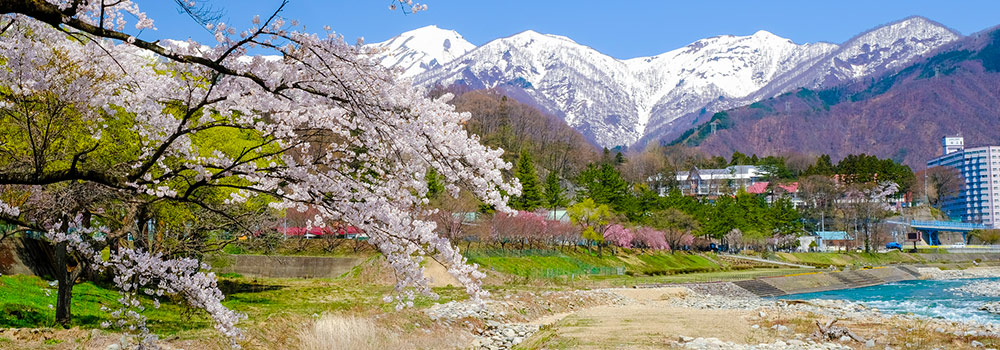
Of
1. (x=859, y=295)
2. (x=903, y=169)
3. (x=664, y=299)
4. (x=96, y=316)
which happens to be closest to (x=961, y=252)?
(x=903, y=169)

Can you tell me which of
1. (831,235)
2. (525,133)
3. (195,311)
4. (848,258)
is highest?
(525,133)

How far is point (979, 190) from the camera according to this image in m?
180

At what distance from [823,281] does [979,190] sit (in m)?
161

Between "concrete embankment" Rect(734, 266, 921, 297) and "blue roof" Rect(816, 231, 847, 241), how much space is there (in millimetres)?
35796

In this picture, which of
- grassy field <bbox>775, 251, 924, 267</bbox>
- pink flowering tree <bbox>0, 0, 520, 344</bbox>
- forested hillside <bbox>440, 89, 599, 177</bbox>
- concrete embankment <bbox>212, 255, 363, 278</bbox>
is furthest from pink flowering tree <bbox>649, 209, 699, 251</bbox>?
pink flowering tree <bbox>0, 0, 520, 344</bbox>

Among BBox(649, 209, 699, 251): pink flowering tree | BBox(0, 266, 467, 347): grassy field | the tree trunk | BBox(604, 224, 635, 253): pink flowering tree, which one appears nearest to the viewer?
the tree trunk

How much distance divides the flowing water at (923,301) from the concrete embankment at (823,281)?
1665 mm

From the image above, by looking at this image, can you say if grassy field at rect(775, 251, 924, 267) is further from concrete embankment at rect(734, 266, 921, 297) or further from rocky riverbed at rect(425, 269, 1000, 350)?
rocky riverbed at rect(425, 269, 1000, 350)

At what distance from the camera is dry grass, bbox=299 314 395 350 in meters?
13.5

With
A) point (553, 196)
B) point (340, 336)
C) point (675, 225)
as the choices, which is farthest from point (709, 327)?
point (675, 225)

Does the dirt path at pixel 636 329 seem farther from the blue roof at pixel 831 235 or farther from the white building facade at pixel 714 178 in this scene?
the white building facade at pixel 714 178

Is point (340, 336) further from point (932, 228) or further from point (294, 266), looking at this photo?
point (932, 228)

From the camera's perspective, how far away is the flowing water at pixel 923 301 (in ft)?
102

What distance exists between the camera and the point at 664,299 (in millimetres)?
38469
